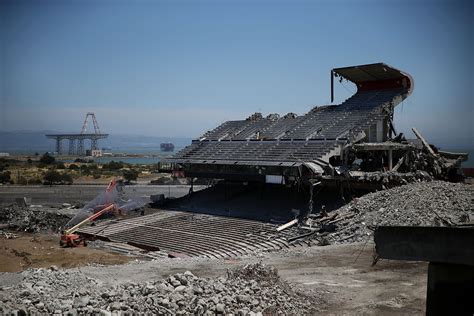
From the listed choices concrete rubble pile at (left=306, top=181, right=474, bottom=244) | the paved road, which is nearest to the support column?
concrete rubble pile at (left=306, top=181, right=474, bottom=244)

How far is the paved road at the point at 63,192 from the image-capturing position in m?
53.4

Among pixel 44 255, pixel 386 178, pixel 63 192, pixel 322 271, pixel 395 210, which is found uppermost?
pixel 386 178

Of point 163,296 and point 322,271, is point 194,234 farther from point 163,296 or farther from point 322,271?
point 163,296

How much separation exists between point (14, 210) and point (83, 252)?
1606 centimetres

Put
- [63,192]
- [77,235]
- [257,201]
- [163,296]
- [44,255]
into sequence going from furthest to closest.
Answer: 1. [63,192]
2. [257,201]
3. [77,235]
4. [44,255]
5. [163,296]

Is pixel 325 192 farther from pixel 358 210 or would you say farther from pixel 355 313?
pixel 355 313

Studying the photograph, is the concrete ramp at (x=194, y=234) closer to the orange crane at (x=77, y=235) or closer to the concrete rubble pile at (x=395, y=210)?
the orange crane at (x=77, y=235)

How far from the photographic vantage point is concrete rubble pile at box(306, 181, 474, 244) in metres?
24.4

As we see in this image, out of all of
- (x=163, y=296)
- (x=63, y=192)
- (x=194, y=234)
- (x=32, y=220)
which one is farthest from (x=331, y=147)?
(x=63, y=192)

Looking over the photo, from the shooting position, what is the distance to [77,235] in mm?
32469

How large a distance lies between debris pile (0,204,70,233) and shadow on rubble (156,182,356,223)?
8.77m

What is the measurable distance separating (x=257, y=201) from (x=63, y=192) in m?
32.6

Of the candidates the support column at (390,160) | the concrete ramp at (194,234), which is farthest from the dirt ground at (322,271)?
the support column at (390,160)

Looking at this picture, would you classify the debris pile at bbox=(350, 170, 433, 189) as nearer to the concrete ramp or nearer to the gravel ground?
the gravel ground
